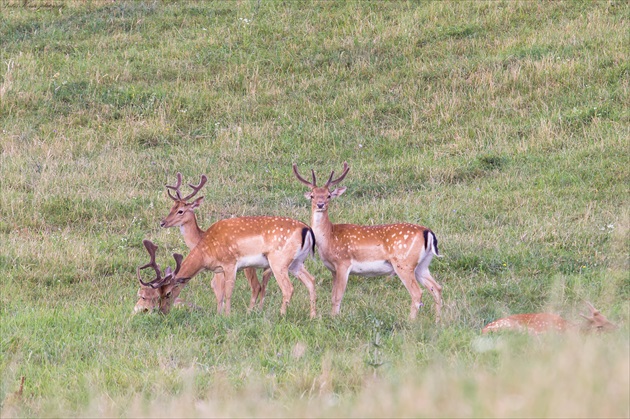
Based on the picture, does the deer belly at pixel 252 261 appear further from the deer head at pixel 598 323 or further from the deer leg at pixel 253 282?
the deer head at pixel 598 323

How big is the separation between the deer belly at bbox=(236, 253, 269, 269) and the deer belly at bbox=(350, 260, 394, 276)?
0.84m

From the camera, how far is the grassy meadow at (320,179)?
234 inches

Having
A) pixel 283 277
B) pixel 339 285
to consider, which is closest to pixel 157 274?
pixel 283 277

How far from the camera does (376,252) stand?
31.4 ft

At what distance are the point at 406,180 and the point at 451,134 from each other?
1847 millimetres

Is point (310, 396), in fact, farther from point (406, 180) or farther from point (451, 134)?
point (451, 134)

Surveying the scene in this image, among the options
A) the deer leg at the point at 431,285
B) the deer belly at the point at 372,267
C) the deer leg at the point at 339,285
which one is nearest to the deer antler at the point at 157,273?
the deer leg at the point at 339,285

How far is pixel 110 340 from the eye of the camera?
7.64 meters

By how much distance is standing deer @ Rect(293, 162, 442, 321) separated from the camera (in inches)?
370

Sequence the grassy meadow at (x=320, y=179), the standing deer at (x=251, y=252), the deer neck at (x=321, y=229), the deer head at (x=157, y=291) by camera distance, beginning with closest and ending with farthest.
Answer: the grassy meadow at (x=320, y=179) → the deer head at (x=157, y=291) → the standing deer at (x=251, y=252) → the deer neck at (x=321, y=229)

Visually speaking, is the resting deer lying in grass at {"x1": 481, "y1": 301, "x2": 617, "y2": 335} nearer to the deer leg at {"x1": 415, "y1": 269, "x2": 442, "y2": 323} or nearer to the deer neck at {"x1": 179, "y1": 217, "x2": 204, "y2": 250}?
the deer leg at {"x1": 415, "y1": 269, "x2": 442, "y2": 323}

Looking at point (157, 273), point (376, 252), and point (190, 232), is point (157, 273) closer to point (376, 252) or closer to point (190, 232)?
point (190, 232)

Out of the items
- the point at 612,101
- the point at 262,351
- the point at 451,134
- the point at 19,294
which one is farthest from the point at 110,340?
the point at 612,101

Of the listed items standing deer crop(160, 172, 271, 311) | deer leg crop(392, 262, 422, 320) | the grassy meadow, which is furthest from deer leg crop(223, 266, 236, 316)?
deer leg crop(392, 262, 422, 320)
